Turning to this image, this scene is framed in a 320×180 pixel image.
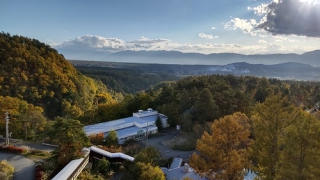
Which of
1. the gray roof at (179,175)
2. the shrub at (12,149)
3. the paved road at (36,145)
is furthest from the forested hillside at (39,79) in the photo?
the gray roof at (179,175)

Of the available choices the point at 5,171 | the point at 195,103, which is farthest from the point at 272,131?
the point at 195,103

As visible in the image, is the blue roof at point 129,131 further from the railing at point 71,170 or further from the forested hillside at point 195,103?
the railing at point 71,170

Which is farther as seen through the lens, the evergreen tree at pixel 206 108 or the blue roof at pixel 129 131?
the evergreen tree at pixel 206 108

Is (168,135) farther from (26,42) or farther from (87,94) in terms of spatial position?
(26,42)

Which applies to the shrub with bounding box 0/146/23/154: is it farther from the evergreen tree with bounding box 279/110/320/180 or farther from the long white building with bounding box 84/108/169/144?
the evergreen tree with bounding box 279/110/320/180

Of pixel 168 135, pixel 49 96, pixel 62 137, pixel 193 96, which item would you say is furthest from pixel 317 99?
pixel 49 96

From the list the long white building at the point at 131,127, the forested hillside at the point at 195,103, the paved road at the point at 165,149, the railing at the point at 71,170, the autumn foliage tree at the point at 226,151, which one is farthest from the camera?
the forested hillside at the point at 195,103
